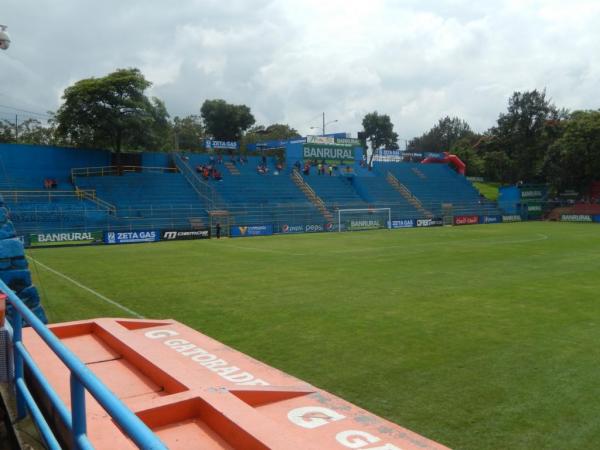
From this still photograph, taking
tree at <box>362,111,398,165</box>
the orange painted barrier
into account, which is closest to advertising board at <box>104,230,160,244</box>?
the orange painted barrier

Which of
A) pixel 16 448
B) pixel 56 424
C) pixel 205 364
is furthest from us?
pixel 205 364

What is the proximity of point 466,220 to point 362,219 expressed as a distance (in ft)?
43.7

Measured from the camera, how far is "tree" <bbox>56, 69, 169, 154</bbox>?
4284cm

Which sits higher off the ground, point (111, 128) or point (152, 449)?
point (111, 128)

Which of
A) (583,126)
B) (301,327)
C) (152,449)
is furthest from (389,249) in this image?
(583,126)

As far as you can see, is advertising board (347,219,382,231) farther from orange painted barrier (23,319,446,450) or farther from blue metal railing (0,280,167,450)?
blue metal railing (0,280,167,450)

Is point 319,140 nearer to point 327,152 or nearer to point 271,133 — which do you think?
point 327,152

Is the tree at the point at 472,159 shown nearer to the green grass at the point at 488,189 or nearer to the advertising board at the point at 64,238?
the green grass at the point at 488,189

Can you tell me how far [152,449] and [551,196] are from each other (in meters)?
67.9

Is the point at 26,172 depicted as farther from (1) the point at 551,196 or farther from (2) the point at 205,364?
(1) the point at 551,196

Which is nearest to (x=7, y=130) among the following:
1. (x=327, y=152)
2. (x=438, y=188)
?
(x=327, y=152)

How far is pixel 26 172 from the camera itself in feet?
134

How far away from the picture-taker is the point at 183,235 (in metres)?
35.2

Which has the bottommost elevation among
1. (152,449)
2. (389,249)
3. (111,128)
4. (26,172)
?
(389,249)
